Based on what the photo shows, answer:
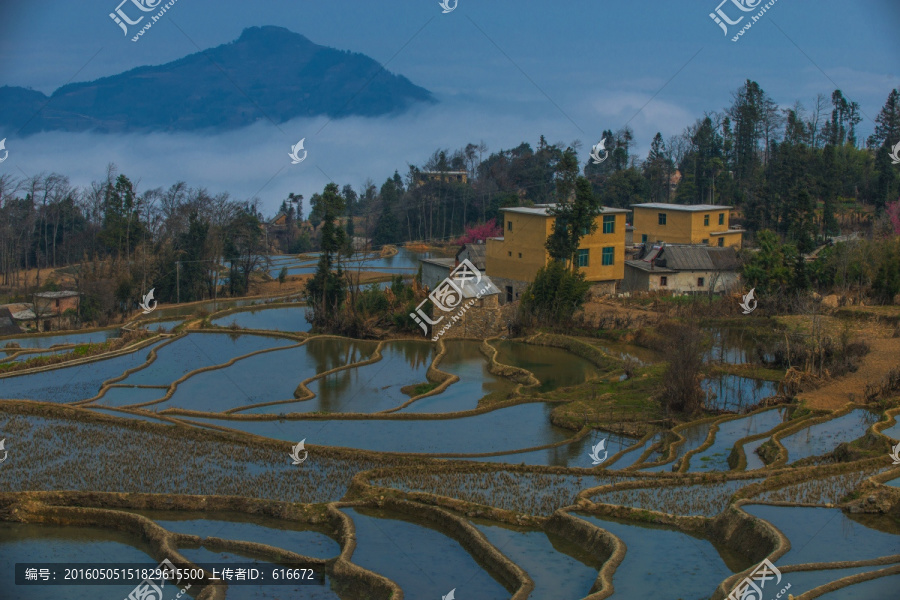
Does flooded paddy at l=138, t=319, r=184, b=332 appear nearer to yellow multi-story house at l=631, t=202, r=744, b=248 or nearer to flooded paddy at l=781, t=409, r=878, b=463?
flooded paddy at l=781, t=409, r=878, b=463

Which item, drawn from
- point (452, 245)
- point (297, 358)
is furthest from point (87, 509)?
point (452, 245)

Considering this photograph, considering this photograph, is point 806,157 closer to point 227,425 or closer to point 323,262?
point 323,262

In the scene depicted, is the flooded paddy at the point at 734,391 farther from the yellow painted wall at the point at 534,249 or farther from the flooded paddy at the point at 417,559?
the yellow painted wall at the point at 534,249

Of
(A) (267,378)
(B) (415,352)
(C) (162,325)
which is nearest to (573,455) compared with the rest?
(A) (267,378)

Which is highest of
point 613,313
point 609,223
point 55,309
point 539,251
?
point 609,223

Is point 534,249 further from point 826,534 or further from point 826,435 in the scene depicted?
point 826,534

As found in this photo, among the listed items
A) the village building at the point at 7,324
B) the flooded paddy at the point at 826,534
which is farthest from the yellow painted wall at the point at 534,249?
the flooded paddy at the point at 826,534

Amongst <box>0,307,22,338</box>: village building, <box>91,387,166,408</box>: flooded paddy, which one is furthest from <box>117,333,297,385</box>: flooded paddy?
<box>0,307,22,338</box>: village building
